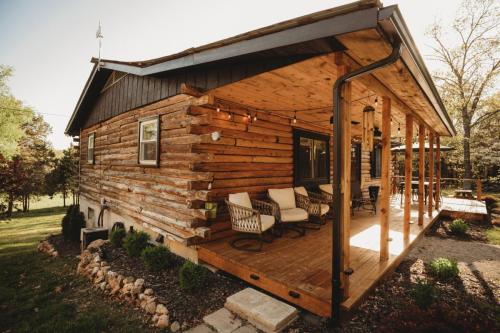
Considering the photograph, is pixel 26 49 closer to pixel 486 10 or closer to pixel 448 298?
pixel 448 298

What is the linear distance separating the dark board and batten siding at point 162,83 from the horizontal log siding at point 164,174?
0.22 m

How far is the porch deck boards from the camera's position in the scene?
9.84ft

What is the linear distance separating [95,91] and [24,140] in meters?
19.1

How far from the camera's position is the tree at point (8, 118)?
1706cm

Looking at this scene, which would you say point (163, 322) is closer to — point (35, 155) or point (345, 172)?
point (345, 172)

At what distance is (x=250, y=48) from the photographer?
3.09 meters

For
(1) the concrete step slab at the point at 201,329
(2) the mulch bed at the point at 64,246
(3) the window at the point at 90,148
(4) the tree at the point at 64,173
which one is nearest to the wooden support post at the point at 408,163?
(1) the concrete step slab at the point at 201,329

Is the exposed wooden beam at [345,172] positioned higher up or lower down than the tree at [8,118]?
lower down

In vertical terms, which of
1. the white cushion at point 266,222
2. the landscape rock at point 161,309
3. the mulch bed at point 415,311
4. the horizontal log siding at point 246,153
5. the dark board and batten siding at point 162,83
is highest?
the dark board and batten siding at point 162,83

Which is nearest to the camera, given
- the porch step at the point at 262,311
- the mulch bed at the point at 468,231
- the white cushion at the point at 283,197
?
the porch step at the point at 262,311

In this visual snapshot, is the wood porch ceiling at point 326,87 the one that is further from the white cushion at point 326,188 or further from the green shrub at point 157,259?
the green shrub at point 157,259

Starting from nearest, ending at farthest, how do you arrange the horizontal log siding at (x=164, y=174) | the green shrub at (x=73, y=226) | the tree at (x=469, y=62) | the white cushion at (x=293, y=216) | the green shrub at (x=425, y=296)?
the green shrub at (x=425, y=296) → the horizontal log siding at (x=164, y=174) → the white cushion at (x=293, y=216) → the green shrub at (x=73, y=226) → the tree at (x=469, y=62)

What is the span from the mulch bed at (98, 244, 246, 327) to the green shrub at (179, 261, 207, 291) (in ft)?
0.41

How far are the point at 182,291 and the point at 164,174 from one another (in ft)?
8.29
